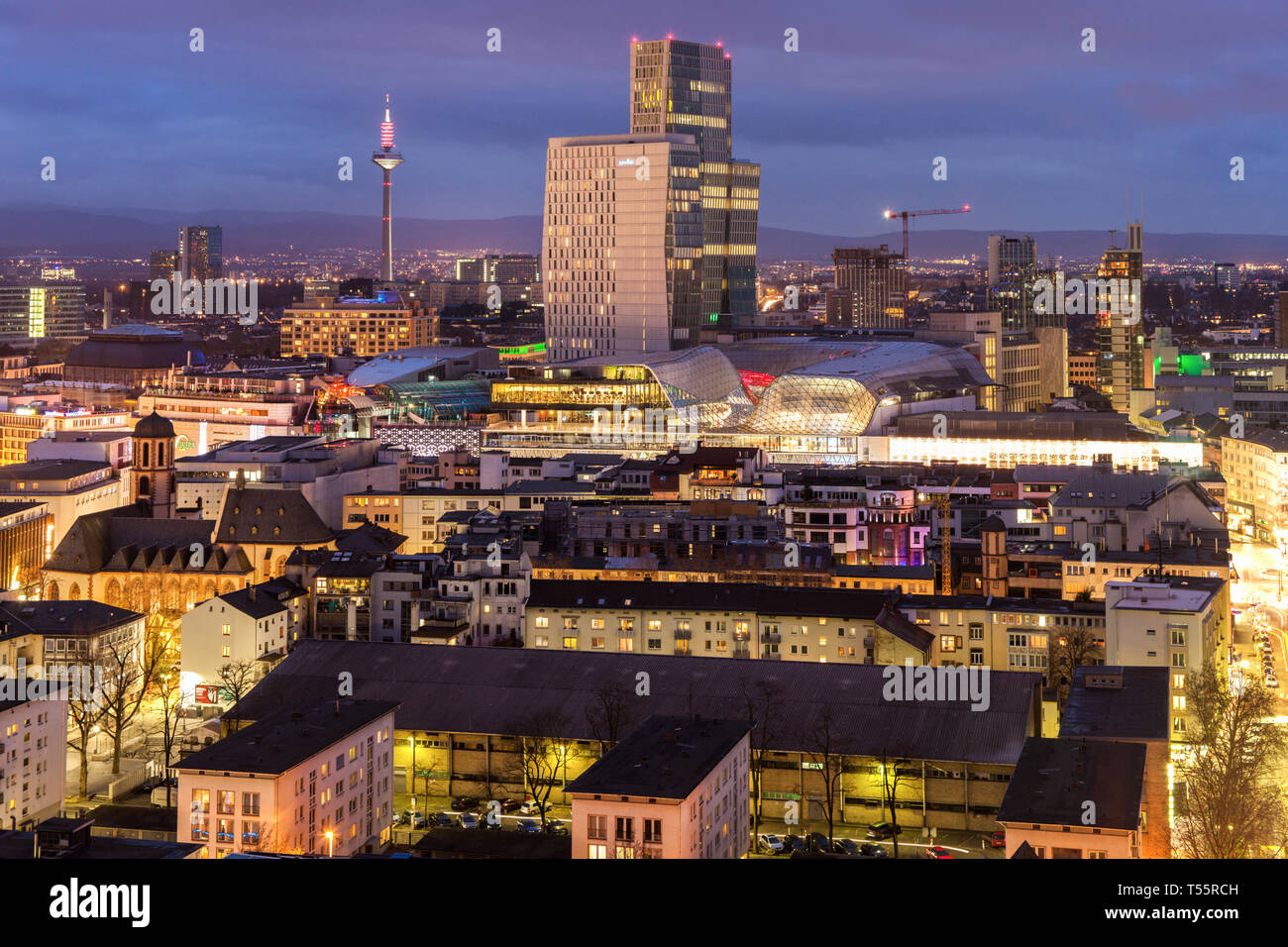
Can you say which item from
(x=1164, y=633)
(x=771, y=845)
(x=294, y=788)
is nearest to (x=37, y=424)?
(x=1164, y=633)

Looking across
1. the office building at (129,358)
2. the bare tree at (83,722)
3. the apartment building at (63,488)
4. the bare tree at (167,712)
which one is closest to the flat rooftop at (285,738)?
the bare tree at (167,712)

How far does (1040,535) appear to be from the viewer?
51.1 m

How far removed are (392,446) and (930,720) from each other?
144ft

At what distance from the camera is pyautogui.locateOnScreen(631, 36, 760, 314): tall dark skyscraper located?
10506cm

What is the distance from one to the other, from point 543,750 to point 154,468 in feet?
105

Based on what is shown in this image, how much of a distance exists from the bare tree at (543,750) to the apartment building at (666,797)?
4291mm

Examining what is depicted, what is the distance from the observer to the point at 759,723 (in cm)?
3316

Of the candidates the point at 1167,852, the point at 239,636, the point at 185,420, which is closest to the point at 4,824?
the point at 239,636

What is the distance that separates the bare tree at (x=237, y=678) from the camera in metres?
39.1

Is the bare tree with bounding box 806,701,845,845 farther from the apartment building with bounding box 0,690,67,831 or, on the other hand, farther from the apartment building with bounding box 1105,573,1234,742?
the apartment building with bounding box 0,690,67,831

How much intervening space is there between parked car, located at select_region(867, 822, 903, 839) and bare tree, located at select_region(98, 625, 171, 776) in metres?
14.6

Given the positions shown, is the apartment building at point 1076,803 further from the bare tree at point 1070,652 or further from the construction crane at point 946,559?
the construction crane at point 946,559

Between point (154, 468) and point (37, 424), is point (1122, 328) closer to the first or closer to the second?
point (37, 424)

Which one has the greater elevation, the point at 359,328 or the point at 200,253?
the point at 200,253
